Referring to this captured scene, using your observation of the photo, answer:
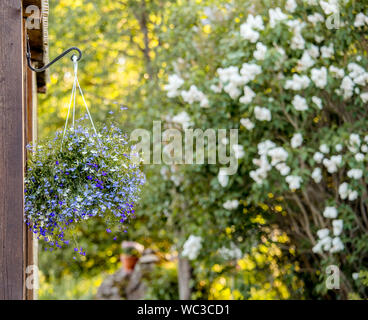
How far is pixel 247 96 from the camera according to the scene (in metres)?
3.55

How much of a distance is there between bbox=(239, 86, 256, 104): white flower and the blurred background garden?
1cm

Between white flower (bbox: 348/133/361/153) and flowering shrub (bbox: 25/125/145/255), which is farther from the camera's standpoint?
white flower (bbox: 348/133/361/153)

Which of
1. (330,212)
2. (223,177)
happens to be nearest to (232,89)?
(223,177)

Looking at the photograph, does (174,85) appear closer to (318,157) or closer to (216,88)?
(216,88)

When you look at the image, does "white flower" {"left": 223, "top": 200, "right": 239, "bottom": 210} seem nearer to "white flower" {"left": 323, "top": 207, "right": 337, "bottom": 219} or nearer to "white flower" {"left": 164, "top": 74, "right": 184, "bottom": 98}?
"white flower" {"left": 323, "top": 207, "right": 337, "bottom": 219}

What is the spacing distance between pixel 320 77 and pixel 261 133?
619 mm

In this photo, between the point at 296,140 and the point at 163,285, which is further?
the point at 163,285

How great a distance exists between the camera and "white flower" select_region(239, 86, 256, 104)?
3.54m

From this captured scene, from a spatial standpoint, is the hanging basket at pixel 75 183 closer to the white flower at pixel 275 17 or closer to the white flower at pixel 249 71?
the white flower at pixel 249 71

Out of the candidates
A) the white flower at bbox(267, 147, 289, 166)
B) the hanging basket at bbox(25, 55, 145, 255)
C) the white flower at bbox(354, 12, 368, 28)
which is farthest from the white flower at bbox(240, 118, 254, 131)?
the hanging basket at bbox(25, 55, 145, 255)

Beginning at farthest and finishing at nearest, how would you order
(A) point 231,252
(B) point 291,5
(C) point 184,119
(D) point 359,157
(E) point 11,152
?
(A) point 231,252 → (C) point 184,119 → (B) point 291,5 → (D) point 359,157 → (E) point 11,152

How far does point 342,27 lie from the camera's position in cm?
360

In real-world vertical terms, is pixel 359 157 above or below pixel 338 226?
above
